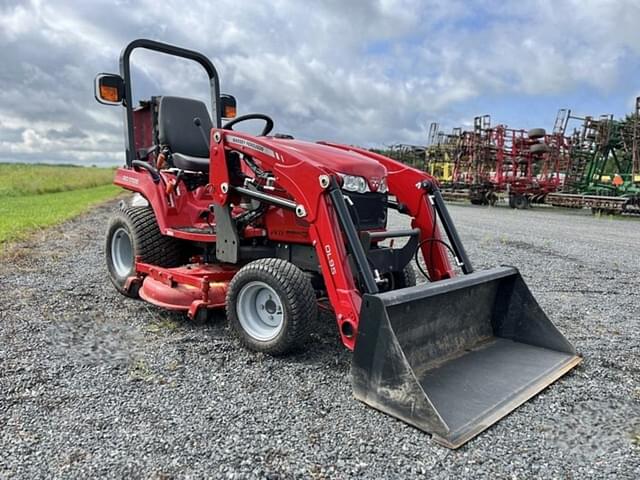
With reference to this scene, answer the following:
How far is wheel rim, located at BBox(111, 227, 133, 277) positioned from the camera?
516 centimetres

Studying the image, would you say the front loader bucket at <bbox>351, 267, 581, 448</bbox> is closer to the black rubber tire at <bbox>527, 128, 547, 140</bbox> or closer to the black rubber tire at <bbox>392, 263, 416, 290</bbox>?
the black rubber tire at <bbox>392, 263, 416, 290</bbox>

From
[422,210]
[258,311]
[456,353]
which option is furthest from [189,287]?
[456,353]

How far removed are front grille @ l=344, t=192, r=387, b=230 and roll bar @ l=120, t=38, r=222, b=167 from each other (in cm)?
238

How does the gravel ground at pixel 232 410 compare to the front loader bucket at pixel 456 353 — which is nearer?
the gravel ground at pixel 232 410

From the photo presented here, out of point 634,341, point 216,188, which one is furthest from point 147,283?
point 634,341

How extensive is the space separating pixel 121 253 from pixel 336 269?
288 centimetres

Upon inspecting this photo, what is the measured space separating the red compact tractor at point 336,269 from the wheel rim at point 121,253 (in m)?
0.20

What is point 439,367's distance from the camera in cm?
321

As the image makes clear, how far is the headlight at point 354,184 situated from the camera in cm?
352

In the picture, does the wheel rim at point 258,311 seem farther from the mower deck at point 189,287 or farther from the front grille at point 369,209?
the front grille at point 369,209

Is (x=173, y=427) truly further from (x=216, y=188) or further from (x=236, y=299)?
(x=216, y=188)

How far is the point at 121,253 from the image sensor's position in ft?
17.2

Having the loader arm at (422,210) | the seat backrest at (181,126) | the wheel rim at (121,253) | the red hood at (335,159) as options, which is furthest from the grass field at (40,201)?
the loader arm at (422,210)

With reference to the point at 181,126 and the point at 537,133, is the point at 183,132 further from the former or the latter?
the point at 537,133
